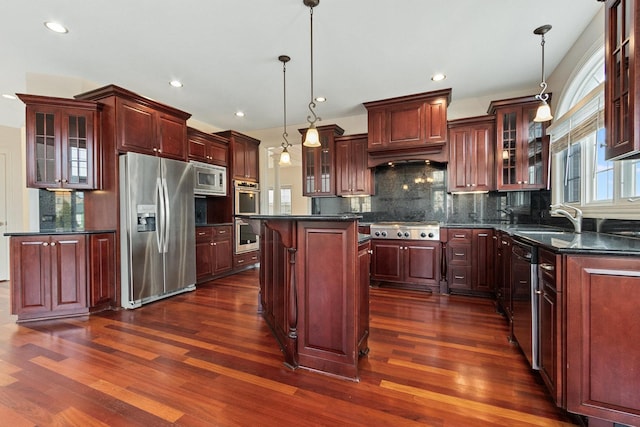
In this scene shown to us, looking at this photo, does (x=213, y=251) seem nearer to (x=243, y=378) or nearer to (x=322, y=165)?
(x=322, y=165)

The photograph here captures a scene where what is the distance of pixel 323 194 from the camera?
4.85 metres

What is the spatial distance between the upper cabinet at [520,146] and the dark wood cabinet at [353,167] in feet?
5.87

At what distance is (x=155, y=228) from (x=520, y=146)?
4685mm

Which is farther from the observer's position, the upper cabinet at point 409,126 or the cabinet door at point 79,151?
the upper cabinet at point 409,126

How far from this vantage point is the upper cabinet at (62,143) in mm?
3062

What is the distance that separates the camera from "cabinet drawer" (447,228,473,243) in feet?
11.9

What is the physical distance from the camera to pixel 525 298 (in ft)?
6.33

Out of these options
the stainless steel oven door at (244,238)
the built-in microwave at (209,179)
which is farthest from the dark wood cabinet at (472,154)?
the built-in microwave at (209,179)

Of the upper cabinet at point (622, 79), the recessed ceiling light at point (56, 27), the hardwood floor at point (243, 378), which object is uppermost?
the recessed ceiling light at point (56, 27)

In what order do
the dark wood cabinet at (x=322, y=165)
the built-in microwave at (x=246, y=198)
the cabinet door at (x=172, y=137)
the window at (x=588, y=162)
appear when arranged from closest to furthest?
the window at (x=588, y=162)
the cabinet door at (x=172, y=137)
the dark wood cabinet at (x=322, y=165)
the built-in microwave at (x=246, y=198)

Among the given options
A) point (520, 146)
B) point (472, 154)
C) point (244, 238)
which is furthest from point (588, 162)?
point (244, 238)

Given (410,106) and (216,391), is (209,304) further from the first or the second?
(410,106)

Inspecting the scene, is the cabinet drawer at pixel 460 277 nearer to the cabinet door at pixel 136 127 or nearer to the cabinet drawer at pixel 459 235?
the cabinet drawer at pixel 459 235

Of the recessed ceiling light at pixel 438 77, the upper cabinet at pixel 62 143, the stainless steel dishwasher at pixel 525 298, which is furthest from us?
the recessed ceiling light at pixel 438 77
